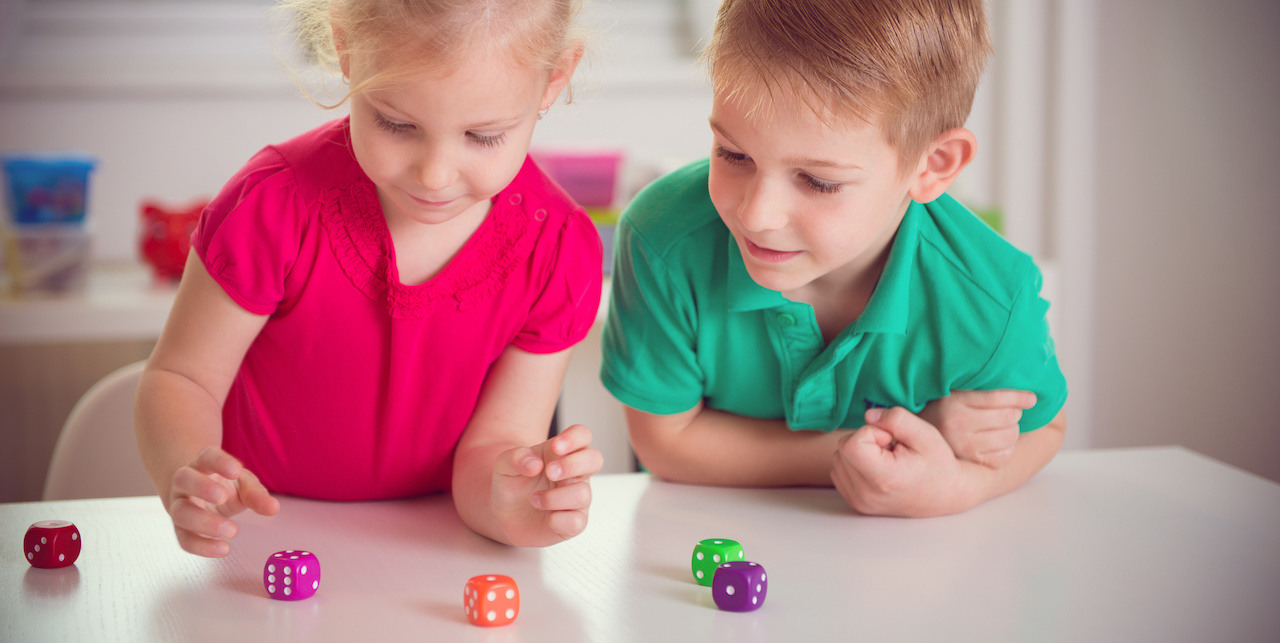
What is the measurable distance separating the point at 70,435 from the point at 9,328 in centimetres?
48

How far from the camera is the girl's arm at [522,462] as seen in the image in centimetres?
62

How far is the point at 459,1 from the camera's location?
25.9 inches

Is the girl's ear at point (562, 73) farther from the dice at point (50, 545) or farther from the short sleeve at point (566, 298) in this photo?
the dice at point (50, 545)

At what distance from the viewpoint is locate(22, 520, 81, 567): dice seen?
1.96ft

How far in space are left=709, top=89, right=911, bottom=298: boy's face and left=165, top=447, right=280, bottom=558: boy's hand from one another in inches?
13.7

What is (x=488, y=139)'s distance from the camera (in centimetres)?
68

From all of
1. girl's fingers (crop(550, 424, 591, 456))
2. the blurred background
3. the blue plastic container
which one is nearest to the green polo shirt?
girl's fingers (crop(550, 424, 591, 456))

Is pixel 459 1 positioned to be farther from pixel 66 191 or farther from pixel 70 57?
pixel 70 57

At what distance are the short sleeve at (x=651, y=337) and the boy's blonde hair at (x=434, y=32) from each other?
7.2 inches

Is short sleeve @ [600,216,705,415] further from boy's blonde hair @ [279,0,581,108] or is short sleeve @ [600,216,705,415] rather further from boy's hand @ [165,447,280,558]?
boy's hand @ [165,447,280,558]

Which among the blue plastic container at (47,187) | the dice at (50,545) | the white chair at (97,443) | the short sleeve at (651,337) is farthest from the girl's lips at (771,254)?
the blue plastic container at (47,187)

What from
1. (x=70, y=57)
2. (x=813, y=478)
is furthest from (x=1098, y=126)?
(x=70, y=57)

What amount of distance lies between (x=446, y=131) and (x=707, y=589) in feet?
1.07

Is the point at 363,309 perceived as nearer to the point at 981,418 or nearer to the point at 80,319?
the point at 981,418
